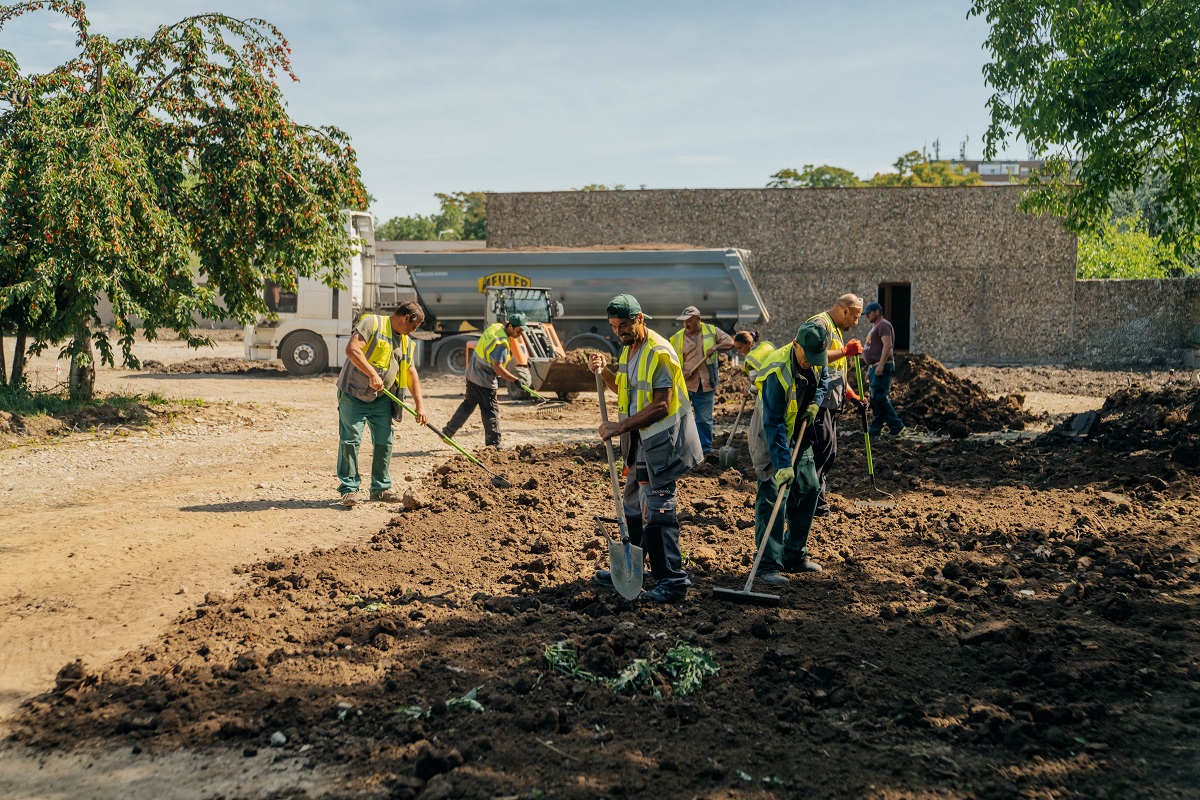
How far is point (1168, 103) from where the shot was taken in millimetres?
11758

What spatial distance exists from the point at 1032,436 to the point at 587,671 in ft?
32.1

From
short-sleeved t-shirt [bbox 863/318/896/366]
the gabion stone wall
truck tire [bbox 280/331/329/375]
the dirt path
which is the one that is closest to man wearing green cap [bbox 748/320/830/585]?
the dirt path

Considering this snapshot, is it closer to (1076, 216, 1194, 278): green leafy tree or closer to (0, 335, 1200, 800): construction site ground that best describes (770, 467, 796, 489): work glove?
(0, 335, 1200, 800): construction site ground

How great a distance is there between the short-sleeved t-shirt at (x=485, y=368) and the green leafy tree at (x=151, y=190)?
179 inches

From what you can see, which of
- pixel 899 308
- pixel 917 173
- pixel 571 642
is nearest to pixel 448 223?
A: pixel 917 173

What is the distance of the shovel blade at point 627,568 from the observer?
18.6 feet

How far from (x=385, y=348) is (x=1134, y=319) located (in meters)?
22.5

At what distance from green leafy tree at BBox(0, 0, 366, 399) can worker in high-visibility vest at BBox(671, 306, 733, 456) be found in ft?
21.2

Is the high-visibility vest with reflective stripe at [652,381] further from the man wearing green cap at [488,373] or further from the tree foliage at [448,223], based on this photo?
the tree foliage at [448,223]

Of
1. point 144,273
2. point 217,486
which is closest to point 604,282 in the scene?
point 144,273

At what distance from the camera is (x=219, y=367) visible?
74.8ft

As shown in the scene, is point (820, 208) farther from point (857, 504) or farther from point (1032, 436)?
point (857, 504)

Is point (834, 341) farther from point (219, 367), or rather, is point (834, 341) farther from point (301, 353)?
point (219, 367)

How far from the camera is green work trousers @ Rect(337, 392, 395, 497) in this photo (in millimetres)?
8445
